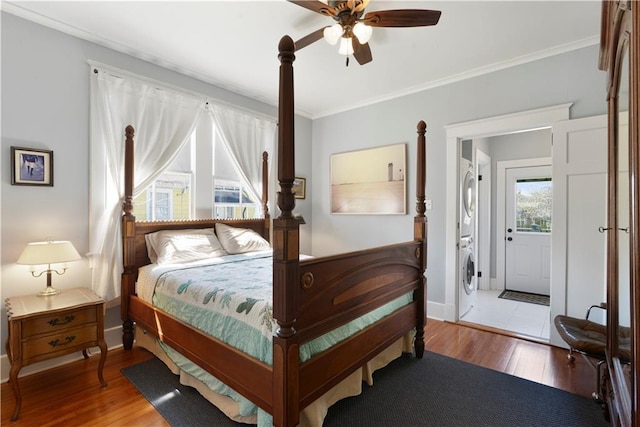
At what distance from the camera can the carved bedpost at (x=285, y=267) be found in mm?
1368

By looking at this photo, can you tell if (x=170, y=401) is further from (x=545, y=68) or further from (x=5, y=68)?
(x=545, y=68)

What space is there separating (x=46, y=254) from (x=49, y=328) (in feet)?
1.66

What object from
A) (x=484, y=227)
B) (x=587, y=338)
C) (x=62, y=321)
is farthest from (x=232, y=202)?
(x=484, y=227)

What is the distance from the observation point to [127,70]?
2877mm

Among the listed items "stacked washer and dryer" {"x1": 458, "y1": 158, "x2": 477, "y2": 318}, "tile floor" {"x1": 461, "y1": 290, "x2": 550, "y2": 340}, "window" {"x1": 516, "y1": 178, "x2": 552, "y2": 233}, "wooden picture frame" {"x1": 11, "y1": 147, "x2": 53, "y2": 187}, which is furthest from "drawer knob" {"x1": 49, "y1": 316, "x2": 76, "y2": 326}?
"window" {"x1": 516, "y1": 178, "x2": 552, "y2": 233}

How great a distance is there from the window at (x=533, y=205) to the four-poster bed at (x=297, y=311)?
3190mm

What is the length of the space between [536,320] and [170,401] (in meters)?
3.81

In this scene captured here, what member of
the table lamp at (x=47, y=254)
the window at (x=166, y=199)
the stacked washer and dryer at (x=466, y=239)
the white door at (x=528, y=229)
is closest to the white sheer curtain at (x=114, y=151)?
the window at (x=166, y=199)

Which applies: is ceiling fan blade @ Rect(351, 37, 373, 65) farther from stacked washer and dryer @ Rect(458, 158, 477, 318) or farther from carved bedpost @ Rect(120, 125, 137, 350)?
carved bedpost @ Rect(120, 125, 137, 350)

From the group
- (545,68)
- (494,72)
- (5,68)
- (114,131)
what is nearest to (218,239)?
(114,131)

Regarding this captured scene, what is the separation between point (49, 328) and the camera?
199 cm

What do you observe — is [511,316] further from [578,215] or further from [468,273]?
[578,215]

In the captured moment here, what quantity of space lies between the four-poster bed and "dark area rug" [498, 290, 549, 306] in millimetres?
2661

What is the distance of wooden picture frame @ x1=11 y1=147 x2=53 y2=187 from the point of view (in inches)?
89.2
